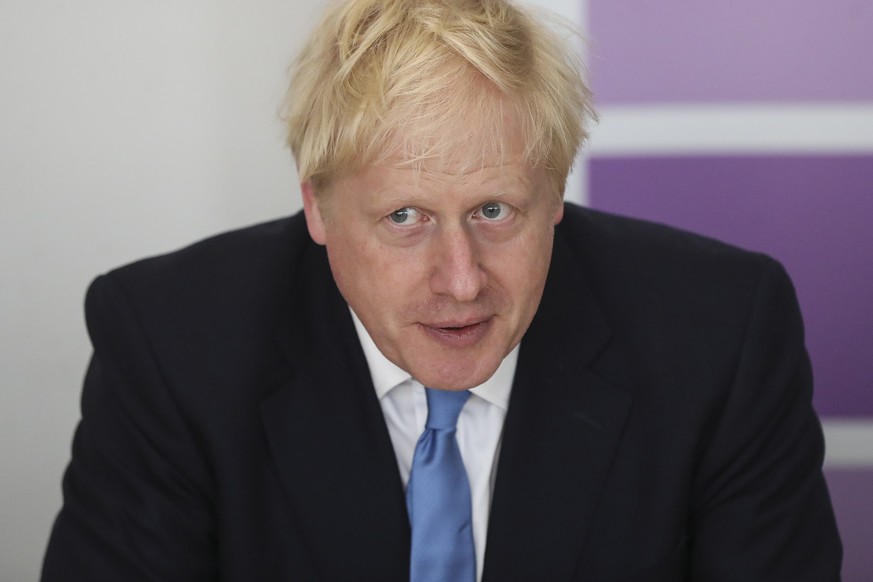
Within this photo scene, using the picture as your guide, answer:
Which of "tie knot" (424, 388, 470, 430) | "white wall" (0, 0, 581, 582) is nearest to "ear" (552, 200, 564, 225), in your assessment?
"tie knot" (424, 388, 470, 430)

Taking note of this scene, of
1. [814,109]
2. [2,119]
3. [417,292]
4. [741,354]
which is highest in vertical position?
[2,119]

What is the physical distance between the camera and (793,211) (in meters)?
2.33

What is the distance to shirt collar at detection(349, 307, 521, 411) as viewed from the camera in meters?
1.63

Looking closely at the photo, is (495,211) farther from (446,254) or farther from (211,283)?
(211,283)

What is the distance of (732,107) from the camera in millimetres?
2287

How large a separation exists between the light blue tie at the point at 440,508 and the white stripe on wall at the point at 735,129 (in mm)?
902

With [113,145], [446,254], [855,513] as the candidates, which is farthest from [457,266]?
[855,513]

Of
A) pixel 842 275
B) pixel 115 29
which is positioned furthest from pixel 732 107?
pixel 115 29

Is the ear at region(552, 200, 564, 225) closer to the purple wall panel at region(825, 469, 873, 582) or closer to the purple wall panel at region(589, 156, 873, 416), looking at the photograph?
the purple wall panel at region(589, 156, 873, 416)

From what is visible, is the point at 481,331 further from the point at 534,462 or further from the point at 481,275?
the point at 534,462

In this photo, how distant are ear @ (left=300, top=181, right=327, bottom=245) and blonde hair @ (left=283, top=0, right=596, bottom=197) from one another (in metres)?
0.04

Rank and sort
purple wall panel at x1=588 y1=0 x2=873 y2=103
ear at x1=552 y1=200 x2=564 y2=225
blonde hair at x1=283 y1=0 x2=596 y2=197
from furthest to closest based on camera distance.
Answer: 1. purple wall panel at x1=588 y1=0 x2=873 y2=103
2. ear at x1=552 y1=200 x2=564 y2=225
3. blonde hair at x1=283 y1=0 x2=596 y2=197

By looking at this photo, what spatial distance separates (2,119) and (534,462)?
150 centimetres

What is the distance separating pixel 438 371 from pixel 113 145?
1313mm
